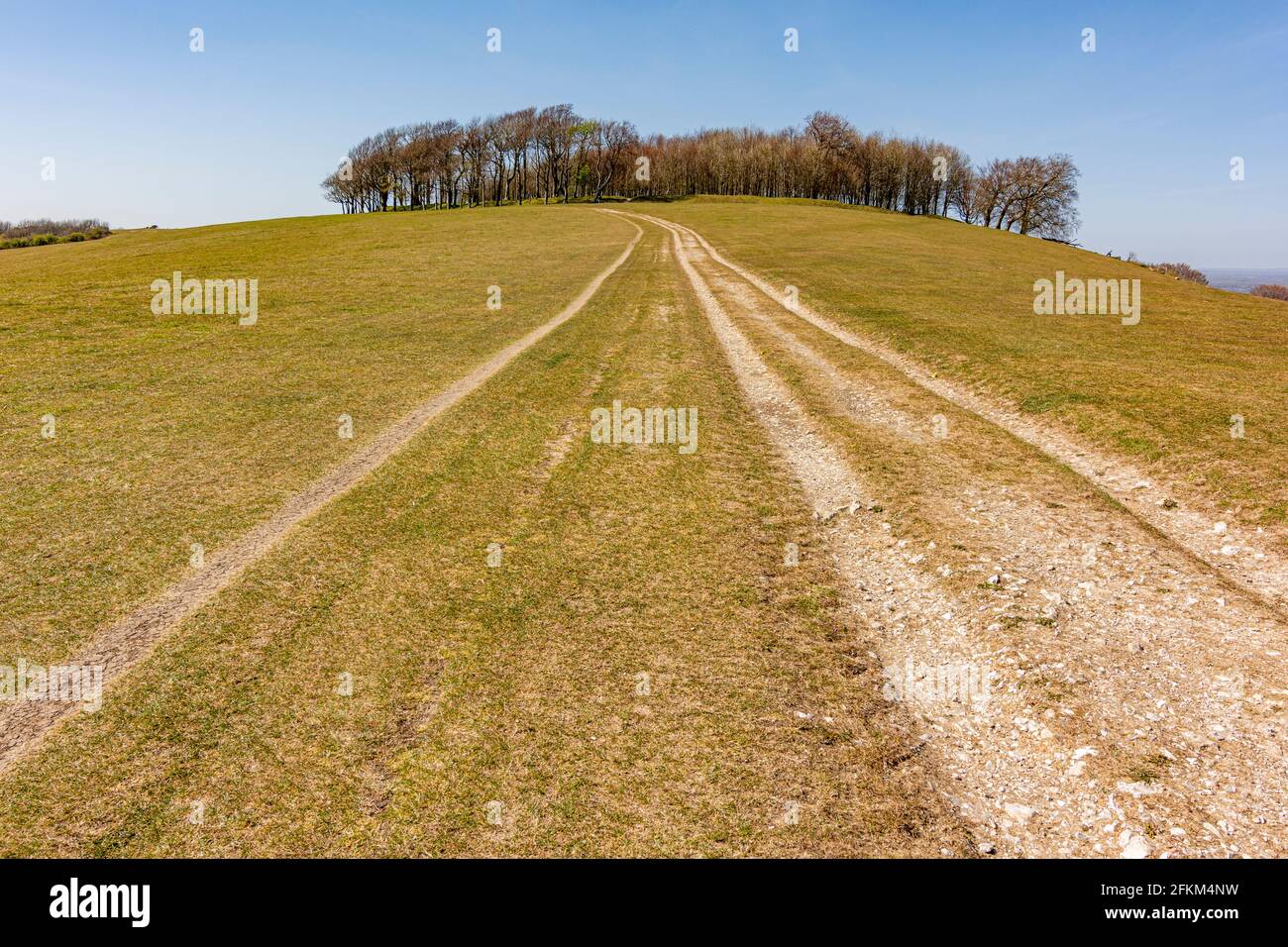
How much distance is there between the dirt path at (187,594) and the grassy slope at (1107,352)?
18.5 metres

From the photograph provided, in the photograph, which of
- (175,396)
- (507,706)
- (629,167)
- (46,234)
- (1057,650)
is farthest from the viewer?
(629,167)

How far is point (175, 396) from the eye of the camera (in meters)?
18.5

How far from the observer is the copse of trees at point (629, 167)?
14462 centimetres

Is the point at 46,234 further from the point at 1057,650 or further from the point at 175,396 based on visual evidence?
the point at 1057,650

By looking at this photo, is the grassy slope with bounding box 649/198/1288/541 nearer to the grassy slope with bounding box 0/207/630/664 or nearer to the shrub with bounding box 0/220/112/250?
the grassy slope with bounding box 0/207/630/664

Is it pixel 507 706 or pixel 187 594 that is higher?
pixel 187 594

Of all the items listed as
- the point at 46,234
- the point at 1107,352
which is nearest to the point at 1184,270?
the point at 1107,352

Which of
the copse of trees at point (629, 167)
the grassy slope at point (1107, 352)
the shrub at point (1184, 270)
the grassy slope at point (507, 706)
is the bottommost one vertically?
the grassy slope at point (507, 706)

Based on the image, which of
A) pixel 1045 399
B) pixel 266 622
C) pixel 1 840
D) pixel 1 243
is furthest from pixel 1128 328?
pixel 1 243

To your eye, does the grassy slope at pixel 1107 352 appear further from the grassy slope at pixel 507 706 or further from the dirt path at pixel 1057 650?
the grassy slope at pixel 507 706

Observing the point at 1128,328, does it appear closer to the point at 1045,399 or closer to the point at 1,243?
the point at 1045,399

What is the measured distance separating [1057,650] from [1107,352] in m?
21.5

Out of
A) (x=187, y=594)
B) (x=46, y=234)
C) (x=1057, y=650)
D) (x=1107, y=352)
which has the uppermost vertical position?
(x=46, y=234)

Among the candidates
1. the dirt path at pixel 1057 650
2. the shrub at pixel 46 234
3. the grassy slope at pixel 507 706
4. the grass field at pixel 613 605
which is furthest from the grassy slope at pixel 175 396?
the shrub at pixel 46 234
